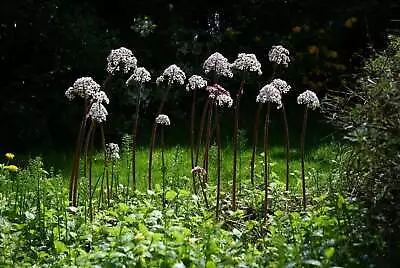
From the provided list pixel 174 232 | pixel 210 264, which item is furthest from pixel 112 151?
pixel 210 264

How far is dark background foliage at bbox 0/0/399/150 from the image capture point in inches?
337

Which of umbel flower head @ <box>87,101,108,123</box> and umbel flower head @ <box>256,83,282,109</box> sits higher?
umbel flower head @ <box>256,83,282,109</box>

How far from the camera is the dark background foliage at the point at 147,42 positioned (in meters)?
8.57

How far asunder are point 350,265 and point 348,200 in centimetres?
51

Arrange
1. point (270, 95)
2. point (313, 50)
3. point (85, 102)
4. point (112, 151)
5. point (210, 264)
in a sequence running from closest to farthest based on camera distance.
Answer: point (210, 264)
point (270, 95)
point (85, 102)
point (112, 151)
point (313, 50)

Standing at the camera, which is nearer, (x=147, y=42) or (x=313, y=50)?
(x=313, y=50)

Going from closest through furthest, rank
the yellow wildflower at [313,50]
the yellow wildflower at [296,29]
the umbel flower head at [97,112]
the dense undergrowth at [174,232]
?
the dense undergrowth at [174,232], the umbel flower head at [97,112], the yellow wildflower at [313,50], the yellow wildflower at [296,29]

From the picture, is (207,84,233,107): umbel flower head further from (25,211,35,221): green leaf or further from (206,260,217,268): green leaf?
(206,260,217,268): green leaf

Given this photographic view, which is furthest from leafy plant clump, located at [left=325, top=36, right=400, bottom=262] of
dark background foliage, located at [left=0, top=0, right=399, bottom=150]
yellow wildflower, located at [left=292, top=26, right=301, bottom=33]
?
yellow wildflower, located at [left=292, top=26, right=301, bottom=33]

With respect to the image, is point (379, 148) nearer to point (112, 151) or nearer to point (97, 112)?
point (97, 112)

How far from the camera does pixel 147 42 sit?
31.9ft

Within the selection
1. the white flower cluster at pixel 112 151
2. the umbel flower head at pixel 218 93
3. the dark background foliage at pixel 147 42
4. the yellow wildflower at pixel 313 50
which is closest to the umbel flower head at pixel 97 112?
the white flower cluster at pixel 112 151

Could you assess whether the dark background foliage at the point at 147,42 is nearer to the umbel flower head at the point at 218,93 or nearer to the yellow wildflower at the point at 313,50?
the yellow wildflower at the point at 313,50

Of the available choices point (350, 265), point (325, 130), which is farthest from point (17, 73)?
point (350, 265)
